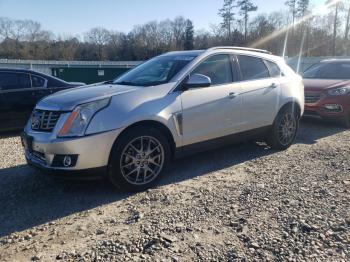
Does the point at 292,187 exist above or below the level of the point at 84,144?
below

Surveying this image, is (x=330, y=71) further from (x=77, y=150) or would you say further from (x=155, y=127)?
(x=77, y=150)

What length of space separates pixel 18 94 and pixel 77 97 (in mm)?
3990

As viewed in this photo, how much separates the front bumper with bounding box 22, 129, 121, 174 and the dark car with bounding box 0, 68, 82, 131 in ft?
12.5

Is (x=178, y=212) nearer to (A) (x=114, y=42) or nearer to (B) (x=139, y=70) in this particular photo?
(B) (x=139, y=70)

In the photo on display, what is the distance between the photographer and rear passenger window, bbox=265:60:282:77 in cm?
596

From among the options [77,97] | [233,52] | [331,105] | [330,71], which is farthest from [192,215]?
[330,71]

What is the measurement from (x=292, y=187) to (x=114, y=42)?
72.4 m

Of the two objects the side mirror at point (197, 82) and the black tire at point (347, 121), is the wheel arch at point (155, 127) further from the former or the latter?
the black tire at point (347, 121)

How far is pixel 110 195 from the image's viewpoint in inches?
168

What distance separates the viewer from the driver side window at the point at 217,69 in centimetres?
493

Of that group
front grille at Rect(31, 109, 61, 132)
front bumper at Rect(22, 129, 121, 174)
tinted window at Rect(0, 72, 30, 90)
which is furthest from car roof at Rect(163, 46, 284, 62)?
tinted window at Rect(0, 72, 30, 90)

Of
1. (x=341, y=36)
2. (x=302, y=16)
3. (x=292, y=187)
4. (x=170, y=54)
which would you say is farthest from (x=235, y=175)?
(x=302, y=16)

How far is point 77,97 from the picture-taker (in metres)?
4.19

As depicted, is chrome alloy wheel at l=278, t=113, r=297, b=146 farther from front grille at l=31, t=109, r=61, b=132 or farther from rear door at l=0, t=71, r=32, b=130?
rear door at l=0, t=71, r=32, b=130
